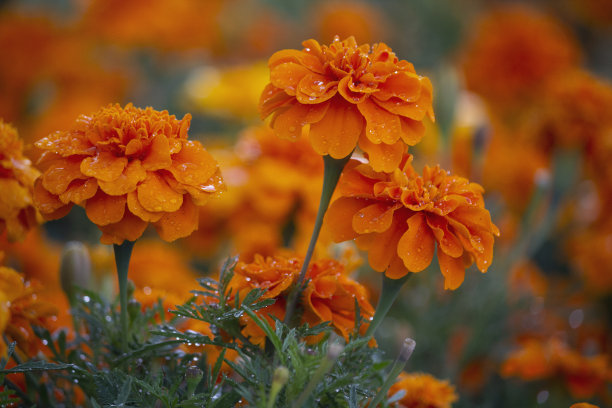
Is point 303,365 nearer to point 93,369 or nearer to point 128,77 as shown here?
point 93,369

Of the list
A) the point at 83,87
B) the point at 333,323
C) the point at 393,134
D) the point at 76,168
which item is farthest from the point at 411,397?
the point at 83,87

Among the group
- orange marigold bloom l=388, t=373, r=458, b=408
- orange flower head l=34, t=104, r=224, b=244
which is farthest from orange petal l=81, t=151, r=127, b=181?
orange marigold bloom l=388, t=373, r=458, b=408

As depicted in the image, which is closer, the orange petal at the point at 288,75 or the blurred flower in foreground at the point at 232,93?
the orange petal at the point at 288,75

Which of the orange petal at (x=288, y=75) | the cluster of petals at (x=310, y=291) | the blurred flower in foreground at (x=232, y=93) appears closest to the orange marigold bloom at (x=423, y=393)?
the cluster of petals at (x=310, y=291)

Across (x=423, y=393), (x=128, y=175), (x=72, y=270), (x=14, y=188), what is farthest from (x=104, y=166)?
(x=423, y=393)

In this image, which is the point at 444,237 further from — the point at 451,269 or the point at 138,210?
the point at 138,210

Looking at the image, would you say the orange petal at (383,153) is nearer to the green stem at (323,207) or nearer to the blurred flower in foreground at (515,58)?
the green stem at (323,207)

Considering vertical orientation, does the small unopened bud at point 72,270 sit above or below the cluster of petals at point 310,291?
below

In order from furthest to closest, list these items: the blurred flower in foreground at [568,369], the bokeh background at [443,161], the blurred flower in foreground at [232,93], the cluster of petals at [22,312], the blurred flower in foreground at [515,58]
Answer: the blurred flower in foreground at [515,58]
the blurred flower in foreground at [232,93]
the bokeh background at [443,161]
the blurred flower in foreground at [568,369]
the cluster of petals at [22,312]
